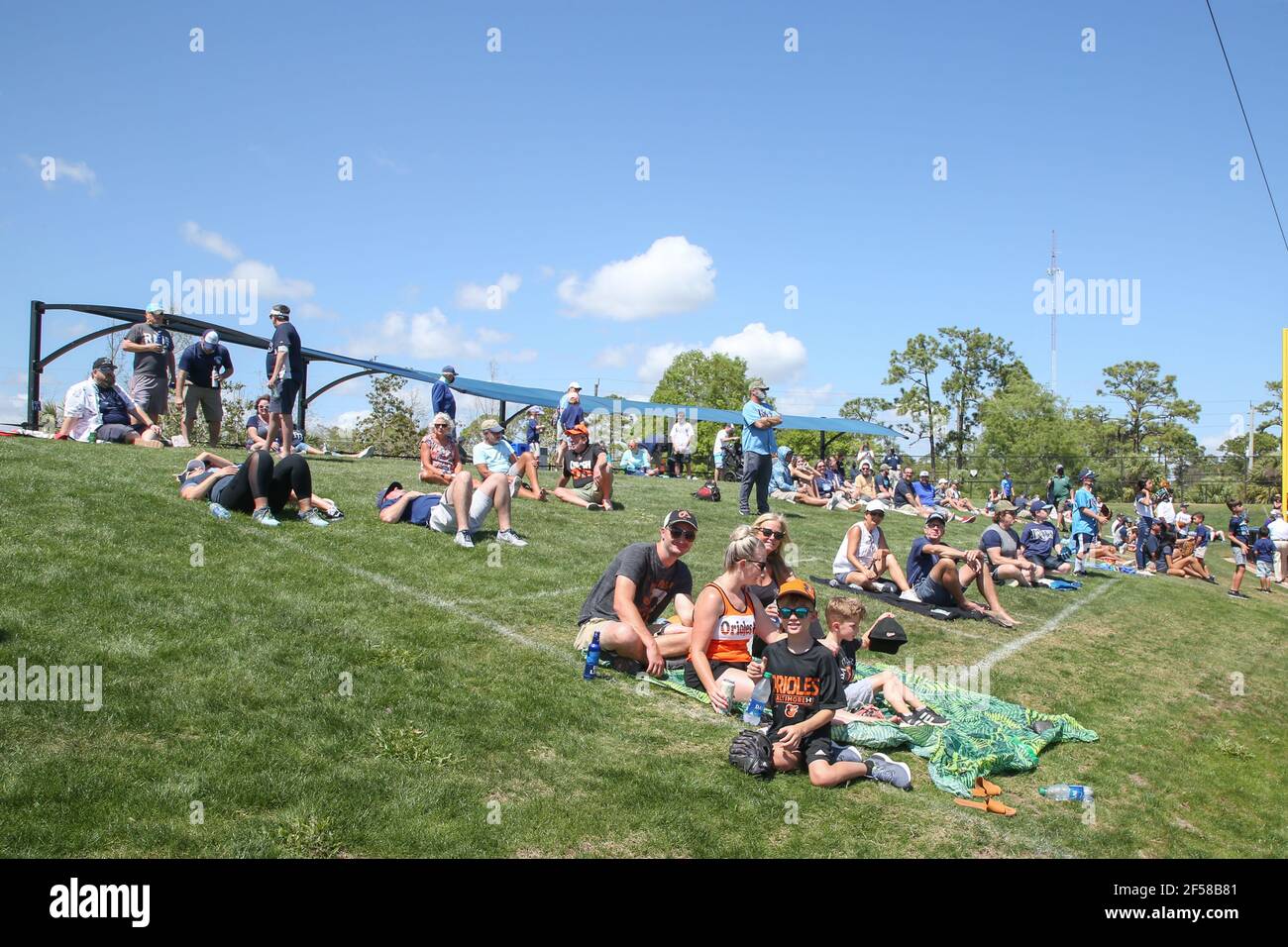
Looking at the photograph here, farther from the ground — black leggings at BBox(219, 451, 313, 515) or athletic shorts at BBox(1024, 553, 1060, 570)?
black leggings at BBox(219, 451, 313, 515)

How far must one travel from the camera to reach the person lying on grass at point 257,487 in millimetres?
9133

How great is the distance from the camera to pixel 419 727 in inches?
200

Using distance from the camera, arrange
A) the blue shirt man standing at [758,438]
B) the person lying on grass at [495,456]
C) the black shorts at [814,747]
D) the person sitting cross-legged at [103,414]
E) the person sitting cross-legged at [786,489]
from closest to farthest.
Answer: the black shorts at [814,747]
the person lying on grass at [495,456]
the person sitting cross-legged at [103,414]
the blue shirt man standing at [758,438]
the person sitting cross-legged at [786,489]

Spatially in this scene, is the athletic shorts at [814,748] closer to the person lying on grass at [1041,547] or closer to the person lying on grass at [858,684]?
the person lying on grass at [858,684]

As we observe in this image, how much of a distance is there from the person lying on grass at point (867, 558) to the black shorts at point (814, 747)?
18.0 ft

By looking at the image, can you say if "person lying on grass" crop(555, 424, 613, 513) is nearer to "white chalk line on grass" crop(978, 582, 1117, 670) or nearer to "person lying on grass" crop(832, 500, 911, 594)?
"person lying on grass" crop(832, 500, 911, 594)

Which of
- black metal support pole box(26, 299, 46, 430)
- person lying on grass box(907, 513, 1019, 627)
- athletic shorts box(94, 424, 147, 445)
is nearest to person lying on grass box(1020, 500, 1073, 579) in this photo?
person lying on grass box(907, 513, 1019, 627)

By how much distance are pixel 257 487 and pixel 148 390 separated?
20.4 feet

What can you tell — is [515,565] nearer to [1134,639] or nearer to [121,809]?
[121,809]

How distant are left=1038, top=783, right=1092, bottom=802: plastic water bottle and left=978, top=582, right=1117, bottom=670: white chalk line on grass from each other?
106 inches

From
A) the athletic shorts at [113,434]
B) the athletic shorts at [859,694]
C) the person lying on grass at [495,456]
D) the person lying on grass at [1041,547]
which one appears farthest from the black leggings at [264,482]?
the person lying on grass at [1041,547]

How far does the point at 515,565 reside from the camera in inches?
368

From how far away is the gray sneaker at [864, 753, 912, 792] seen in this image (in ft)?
17.3
